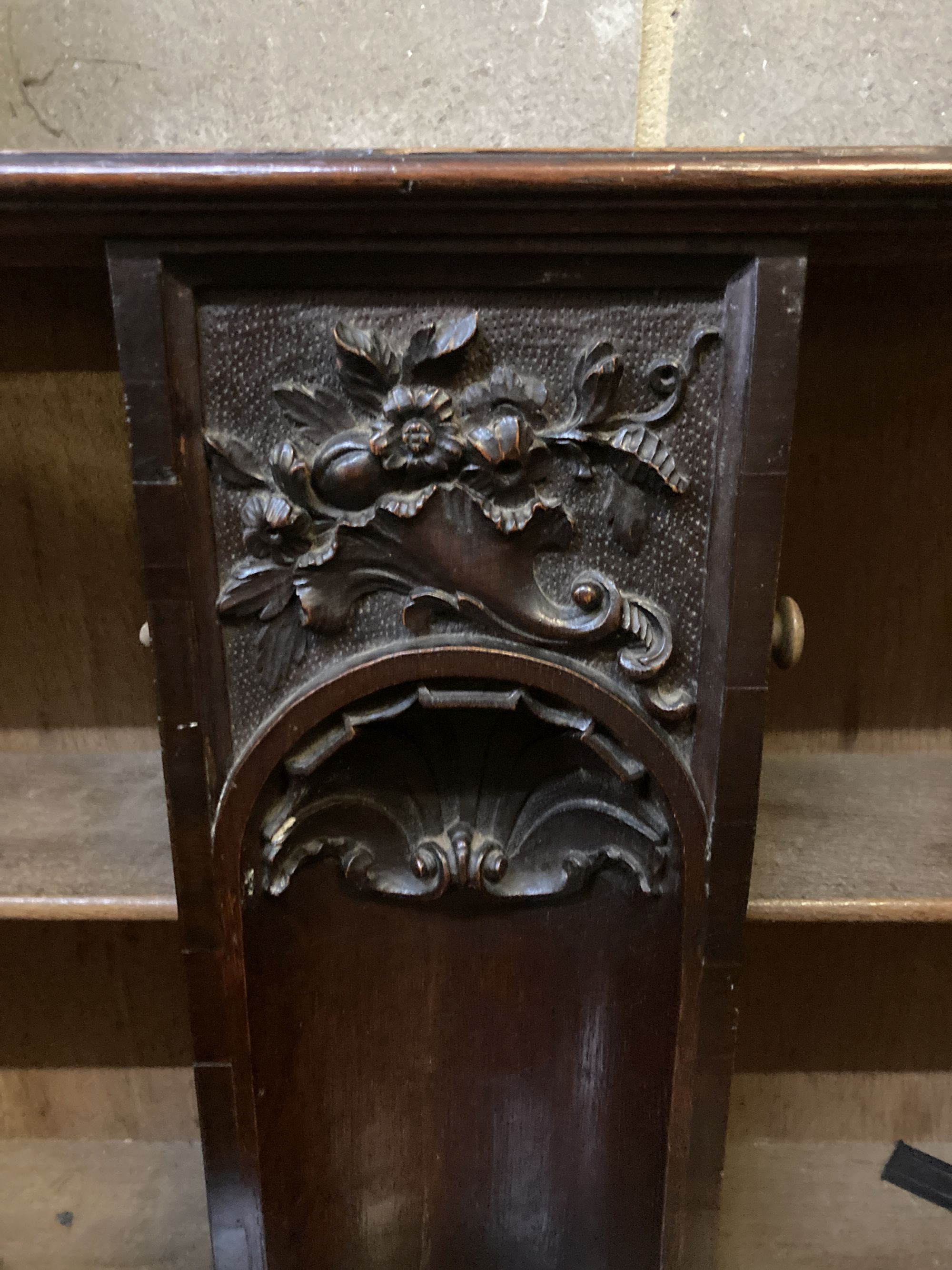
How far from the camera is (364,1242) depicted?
79 cm

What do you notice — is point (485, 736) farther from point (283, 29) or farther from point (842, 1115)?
point (842, 1115)

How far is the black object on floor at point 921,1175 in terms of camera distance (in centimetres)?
100

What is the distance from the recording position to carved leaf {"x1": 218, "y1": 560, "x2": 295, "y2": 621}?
57 cm

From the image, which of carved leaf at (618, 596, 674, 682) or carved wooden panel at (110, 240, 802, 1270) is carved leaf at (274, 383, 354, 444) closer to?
carved wooden panel at (110, 240, 802, 1270)

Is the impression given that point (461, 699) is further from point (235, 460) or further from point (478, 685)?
point (235, 460)

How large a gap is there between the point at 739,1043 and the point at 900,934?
0.73 feet

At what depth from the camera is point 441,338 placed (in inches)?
21.1

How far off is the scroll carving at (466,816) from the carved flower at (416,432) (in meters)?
0.19

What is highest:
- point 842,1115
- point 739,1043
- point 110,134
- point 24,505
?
point 110,134

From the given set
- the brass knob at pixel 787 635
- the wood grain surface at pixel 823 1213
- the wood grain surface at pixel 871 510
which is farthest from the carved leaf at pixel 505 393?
the wood grain surface at pixel 823 1213

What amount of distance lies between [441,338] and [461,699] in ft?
0.78

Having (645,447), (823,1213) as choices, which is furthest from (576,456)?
(823,1213)

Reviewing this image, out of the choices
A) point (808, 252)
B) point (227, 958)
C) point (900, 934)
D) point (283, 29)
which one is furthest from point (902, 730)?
point (283, 29)

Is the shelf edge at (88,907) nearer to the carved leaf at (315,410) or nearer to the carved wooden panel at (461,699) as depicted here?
the carved wooden panel at (461,699)
